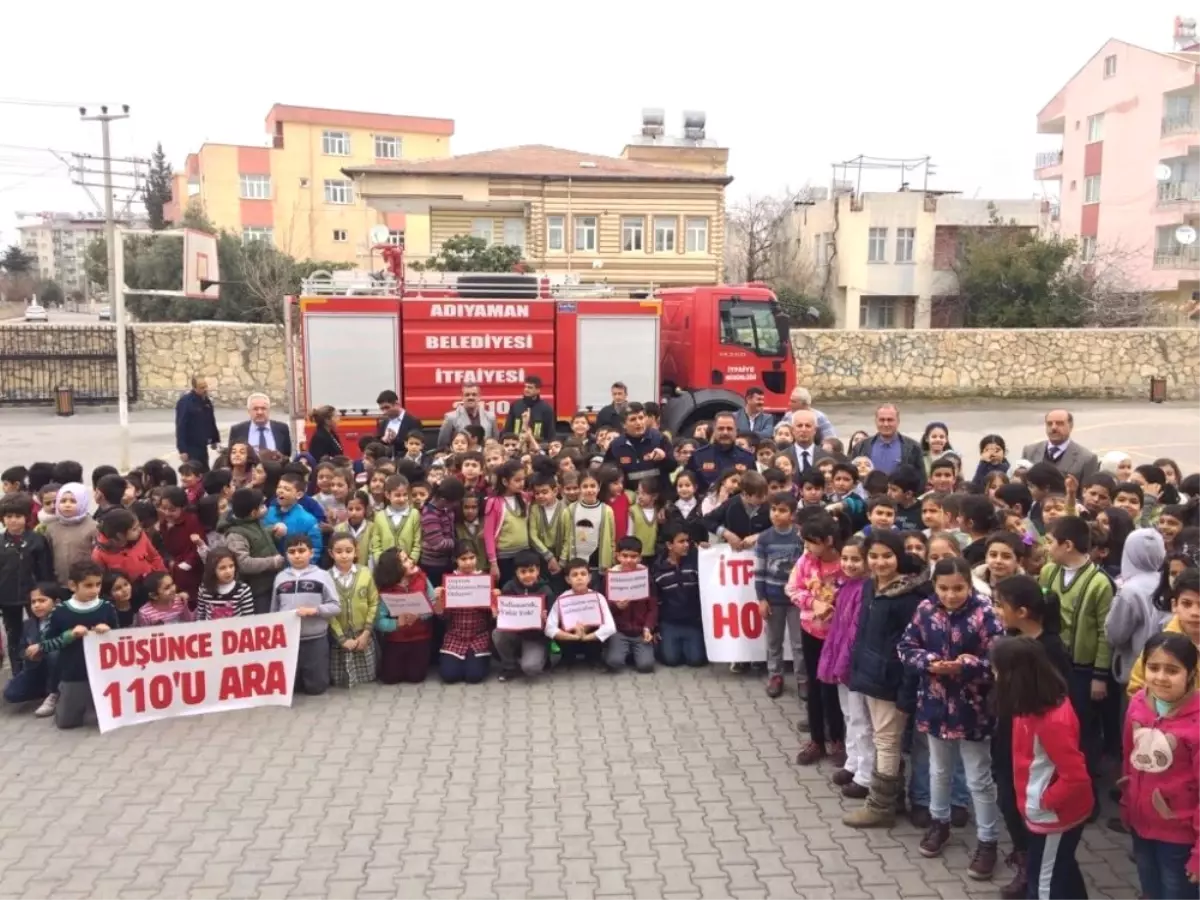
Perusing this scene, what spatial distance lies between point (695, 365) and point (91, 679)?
32.0ft

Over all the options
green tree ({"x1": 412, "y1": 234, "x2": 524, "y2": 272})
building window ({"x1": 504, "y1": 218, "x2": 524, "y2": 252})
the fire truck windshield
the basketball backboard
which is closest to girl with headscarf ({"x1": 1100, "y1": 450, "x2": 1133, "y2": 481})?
the fire truck windshield

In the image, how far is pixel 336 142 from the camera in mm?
55312

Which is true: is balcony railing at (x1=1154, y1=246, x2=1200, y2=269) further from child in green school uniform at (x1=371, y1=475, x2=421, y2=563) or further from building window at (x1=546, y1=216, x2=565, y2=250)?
child in green school uniform at (x1=371, y1=475, x2=421, y2=563)

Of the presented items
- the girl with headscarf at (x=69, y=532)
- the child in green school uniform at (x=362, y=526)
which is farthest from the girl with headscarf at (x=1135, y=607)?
the girl with headscarf at (x=69, y=532)

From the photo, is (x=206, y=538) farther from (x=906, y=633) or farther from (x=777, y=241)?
(x=777, y=241)

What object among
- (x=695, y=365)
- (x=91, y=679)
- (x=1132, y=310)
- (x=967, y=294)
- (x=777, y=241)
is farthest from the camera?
(x=777, y=241)

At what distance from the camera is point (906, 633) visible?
457cm

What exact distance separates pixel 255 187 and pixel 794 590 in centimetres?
5499

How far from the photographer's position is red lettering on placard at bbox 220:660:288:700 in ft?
20.9

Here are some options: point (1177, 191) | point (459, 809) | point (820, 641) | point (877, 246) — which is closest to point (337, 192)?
point (877, 246)

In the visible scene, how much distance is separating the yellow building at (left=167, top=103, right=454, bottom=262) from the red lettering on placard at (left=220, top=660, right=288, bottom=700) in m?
49.2

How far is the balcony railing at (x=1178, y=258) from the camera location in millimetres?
39250

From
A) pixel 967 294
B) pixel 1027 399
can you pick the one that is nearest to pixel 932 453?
pixel 1027 399

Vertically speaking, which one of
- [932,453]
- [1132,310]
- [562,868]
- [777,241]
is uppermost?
→ [777,241]
